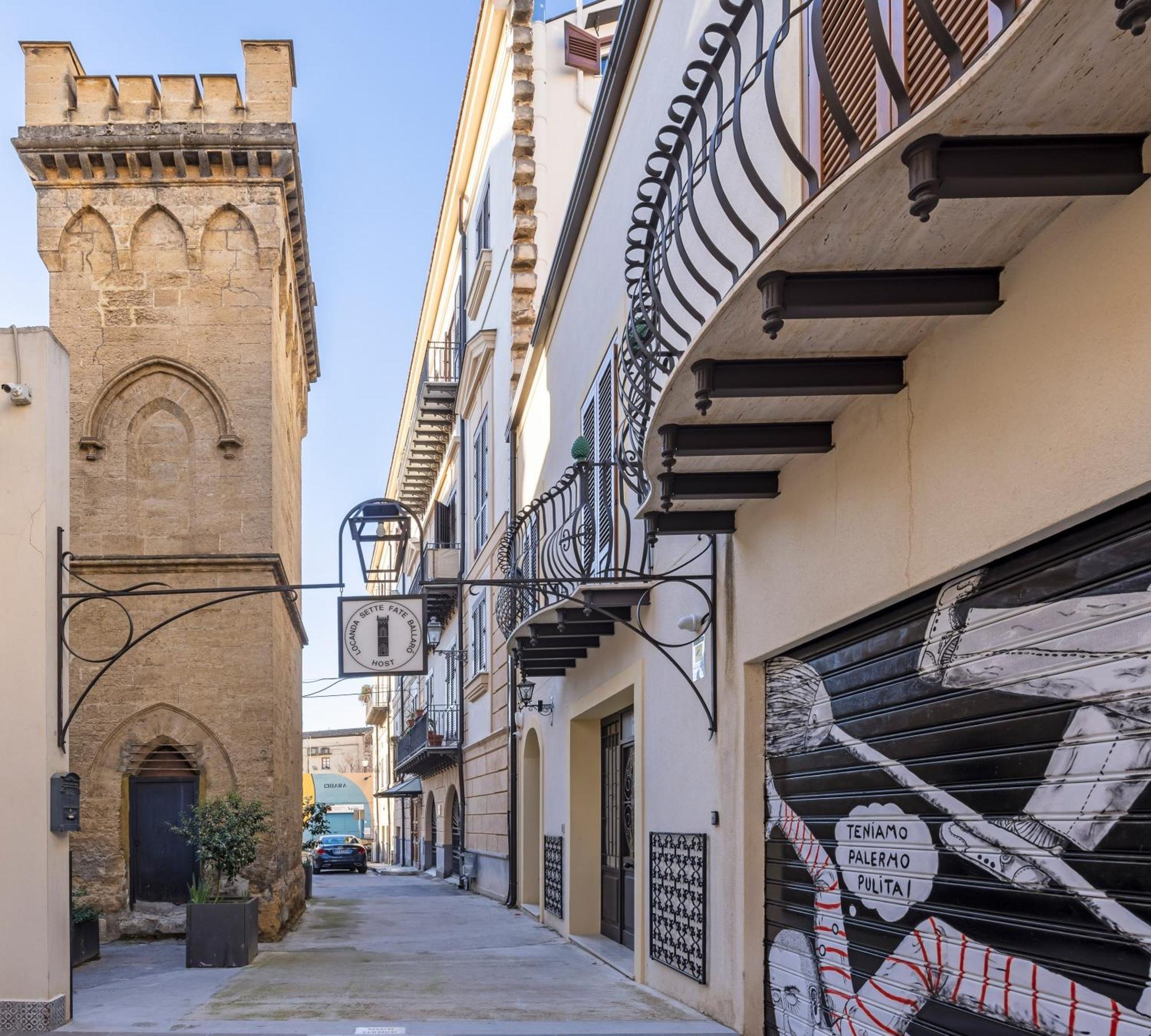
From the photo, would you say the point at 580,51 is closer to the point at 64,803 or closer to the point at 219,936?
the point at 219,936

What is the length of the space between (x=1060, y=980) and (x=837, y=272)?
258cm

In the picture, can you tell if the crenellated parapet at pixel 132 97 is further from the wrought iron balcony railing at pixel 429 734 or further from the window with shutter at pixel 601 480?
the wrought iron balcony railing at pixel 429 734

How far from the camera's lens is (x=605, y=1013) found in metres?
10.4

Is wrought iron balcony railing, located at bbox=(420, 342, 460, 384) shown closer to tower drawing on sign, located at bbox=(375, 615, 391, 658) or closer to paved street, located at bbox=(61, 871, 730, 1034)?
paved street, located at bbox=(61, 871, 730, 1034)

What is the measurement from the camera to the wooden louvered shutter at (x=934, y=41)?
199 inches

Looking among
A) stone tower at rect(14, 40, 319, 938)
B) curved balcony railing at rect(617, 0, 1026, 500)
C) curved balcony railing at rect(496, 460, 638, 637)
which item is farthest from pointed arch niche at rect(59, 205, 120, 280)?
curved balcony railing at rect(617, 0, 1026, 500)

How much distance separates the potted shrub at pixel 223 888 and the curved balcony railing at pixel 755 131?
6795mm

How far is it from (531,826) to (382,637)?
10857 mm

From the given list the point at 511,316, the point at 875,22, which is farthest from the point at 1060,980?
the point at 511,316

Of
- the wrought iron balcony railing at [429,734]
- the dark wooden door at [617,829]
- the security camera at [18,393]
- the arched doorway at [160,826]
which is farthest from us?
the wrought iron balcony railing at [429,734]

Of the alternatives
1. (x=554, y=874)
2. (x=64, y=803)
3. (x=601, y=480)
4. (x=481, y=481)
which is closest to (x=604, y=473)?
(x=601, y=480)

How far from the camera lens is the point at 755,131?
8570mm

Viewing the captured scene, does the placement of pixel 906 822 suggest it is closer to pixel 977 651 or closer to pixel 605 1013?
pixel 977 651

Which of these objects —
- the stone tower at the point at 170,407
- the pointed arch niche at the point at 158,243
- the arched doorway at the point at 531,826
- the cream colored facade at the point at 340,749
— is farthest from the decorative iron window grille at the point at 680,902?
the cream colored facade at the point at 340,749
